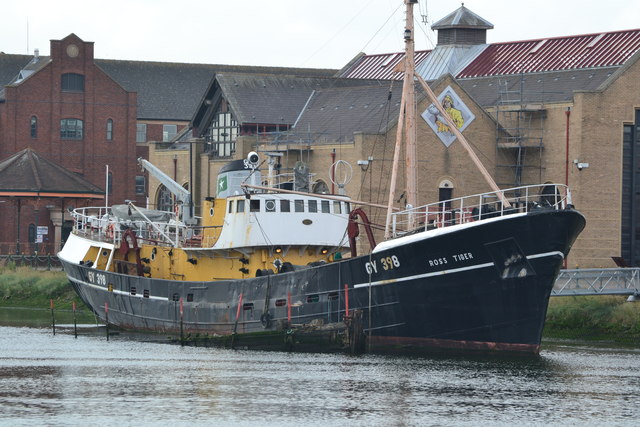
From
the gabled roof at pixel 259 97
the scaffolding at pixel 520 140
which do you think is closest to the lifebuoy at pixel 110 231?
the gabled roof at pixel 259 97

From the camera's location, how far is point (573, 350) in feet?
175

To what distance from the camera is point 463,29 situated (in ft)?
318

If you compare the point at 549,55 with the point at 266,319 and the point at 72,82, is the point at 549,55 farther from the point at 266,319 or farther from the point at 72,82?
the point at 266,319

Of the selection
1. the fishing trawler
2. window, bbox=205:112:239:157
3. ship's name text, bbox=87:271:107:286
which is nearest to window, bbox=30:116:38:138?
window, bbox=205:112:239:157

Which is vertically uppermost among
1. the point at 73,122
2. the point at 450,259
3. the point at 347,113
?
the point at 73,122

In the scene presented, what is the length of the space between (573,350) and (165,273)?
18.4 meters

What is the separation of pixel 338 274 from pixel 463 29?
49.4m

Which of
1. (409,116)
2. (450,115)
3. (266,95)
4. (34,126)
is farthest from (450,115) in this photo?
(34,126)

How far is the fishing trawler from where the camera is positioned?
48250 mm

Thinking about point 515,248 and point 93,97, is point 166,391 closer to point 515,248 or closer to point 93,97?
point 515,248

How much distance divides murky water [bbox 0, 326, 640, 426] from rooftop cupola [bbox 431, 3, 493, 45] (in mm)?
46881

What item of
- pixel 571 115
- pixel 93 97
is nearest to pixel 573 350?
pixel 571 115

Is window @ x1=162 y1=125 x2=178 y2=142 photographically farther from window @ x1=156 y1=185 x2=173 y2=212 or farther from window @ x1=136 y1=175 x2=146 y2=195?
window @ x1=156 y1=185 x2=173 y2=212

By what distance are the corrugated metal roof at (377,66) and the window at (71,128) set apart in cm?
2237
